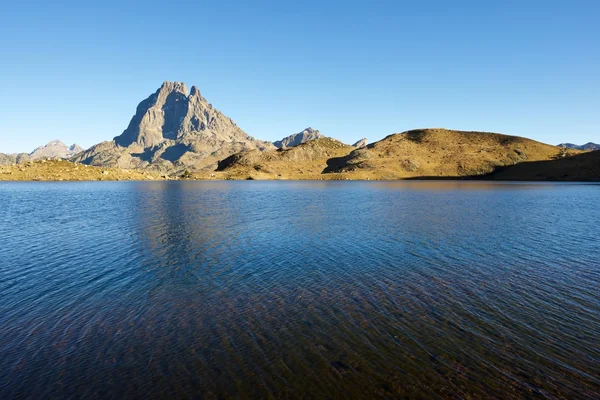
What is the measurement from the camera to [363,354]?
14641 mm

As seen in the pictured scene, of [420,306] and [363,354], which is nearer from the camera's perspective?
[363,354]

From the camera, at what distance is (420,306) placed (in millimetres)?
19734

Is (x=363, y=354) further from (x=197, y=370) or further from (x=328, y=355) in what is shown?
(x=197, y=370)

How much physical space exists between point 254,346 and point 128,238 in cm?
3140

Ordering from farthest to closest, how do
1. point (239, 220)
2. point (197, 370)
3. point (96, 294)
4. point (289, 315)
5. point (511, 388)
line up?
1. point (239, 220)
2. point (96, 294)
3. point (289, 315)
4. point (197, 370)
5. point (511, 388)

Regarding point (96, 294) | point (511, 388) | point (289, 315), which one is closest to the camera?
point (511, 388)

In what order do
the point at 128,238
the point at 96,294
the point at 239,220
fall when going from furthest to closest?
the point at 239,220 < the point at 128,238 < the point at 96,294

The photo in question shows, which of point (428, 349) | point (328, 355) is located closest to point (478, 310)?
point (428, 349)

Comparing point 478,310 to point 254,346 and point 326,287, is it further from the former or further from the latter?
point 254,346

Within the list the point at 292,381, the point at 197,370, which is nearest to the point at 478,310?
the point at 292,381

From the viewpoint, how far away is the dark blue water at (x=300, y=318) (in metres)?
12.8

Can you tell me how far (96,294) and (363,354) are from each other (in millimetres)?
17895

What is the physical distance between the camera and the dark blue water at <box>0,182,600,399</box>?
1279cm

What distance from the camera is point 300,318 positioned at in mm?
18297
